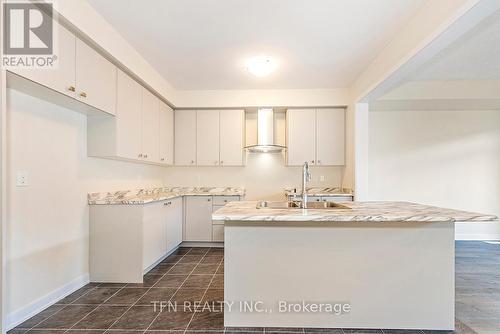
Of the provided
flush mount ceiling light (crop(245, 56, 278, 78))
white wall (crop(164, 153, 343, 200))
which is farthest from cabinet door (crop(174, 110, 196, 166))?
flush mount ceiling light (crop(245, 56, 278, 78))

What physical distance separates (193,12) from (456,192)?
5148 millimetres

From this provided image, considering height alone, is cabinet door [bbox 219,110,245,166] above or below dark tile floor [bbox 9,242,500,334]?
above

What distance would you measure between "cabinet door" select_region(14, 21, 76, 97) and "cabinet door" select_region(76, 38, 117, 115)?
72 mm

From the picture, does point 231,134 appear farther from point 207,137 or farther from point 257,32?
point 257,32

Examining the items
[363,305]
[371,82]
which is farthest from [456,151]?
[363,305]

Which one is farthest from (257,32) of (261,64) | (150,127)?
(150,127)

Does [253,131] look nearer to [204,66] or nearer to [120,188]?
[204,66]

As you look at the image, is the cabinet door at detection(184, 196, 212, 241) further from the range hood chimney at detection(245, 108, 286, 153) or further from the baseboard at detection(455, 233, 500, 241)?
the baseboard at detection(455, 233, 500, 241)

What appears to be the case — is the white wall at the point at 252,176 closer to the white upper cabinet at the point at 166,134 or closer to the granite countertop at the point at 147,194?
the granite countertop at the point at 147,194

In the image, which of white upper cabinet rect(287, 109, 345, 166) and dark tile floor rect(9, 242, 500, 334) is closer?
dark tile floor rect(9, 242, 500, 334)

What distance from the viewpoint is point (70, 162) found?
8.64ft

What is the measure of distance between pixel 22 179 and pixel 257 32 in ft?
7.83

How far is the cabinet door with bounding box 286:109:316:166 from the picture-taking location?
4551 mm

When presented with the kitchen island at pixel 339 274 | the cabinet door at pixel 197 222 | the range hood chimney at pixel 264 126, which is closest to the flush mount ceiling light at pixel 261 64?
the range hood chimney at pixel 264 126
